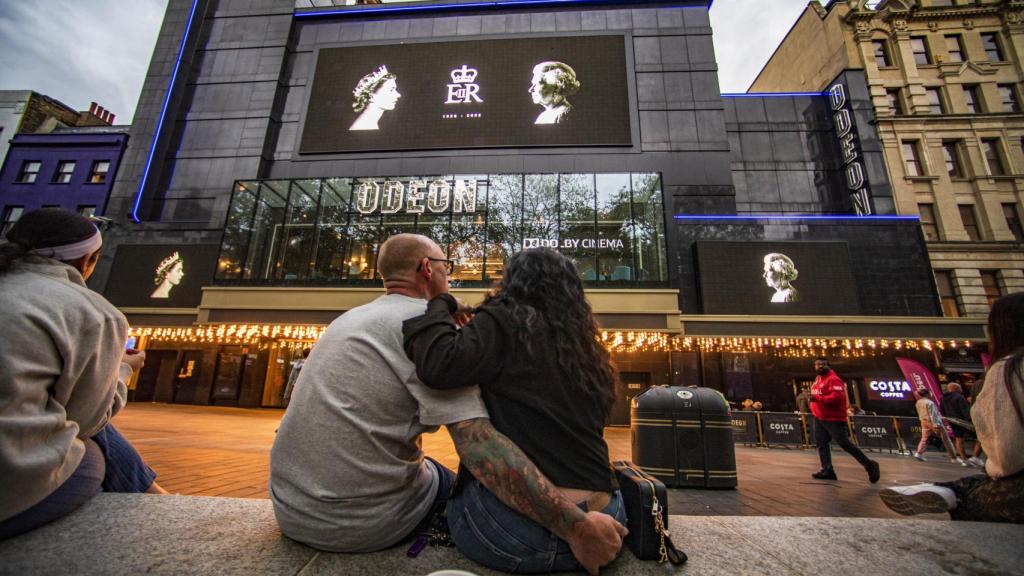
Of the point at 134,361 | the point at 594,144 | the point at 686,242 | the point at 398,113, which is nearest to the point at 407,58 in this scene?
the point at 398,113

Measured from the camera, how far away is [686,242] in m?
14.9

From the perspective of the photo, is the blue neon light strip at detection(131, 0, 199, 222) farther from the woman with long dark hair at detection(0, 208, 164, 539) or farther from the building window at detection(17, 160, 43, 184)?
the woman with long dark hair at detection(0, 208, 164, 539)

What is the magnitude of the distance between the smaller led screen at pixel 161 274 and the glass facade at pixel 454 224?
1762mm

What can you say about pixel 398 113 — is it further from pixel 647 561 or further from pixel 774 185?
pixel 647 561

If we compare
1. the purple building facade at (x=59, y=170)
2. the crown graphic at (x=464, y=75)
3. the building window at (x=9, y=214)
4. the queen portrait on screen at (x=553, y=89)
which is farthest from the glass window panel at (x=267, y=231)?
the building window at (x=9, y=214)

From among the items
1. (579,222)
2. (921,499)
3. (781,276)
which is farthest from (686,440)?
(781,276)

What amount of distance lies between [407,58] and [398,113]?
3.20 metres

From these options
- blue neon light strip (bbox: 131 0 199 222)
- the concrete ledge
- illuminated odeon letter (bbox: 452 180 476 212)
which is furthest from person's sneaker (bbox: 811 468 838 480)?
blue neon light strip (bbox: 131 0 199 222)

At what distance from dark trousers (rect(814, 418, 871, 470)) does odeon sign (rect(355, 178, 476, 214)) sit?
38.9 feet

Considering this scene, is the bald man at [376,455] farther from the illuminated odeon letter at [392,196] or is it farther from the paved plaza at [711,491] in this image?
the illuminated odeon letter at [392,196]

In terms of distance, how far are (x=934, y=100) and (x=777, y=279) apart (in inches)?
584

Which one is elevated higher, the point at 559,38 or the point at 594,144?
the point at 559,38

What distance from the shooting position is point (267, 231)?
598 inches

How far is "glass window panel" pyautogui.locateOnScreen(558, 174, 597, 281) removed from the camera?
13.7m
